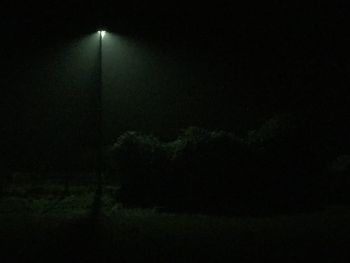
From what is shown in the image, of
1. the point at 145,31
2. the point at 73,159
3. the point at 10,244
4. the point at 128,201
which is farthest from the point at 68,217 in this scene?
the point at 145,31

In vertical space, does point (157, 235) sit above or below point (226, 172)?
below

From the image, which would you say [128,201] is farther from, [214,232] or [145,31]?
[145,31]

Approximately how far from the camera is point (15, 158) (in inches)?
1013

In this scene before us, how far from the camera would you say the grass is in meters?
12.2

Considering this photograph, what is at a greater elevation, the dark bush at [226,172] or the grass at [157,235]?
the dark bush at [226,172]

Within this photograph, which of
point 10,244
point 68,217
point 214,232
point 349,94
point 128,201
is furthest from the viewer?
point 349,94

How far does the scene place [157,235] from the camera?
14445mm

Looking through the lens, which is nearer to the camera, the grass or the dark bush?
the grass

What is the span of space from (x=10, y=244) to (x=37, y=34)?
1414 centimetres

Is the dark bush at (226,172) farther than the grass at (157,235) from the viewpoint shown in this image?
Yes

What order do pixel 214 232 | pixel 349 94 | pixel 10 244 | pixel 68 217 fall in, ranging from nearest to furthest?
pixel 10 244, pixel 214 232, pixel 68 217, pixel 349 94

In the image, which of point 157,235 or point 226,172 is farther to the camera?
point 226,172

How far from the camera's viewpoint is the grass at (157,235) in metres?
12.2

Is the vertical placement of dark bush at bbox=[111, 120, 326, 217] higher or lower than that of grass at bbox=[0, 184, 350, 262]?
higher
